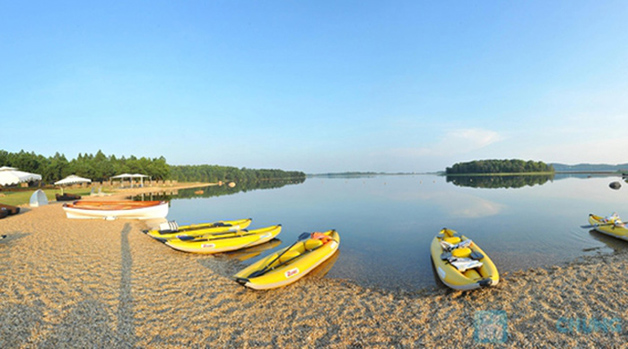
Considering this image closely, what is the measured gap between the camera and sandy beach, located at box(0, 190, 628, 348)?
198 inches

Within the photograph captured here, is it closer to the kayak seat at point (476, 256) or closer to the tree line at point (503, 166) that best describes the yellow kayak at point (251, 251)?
the kayak seat at point (476, 256)

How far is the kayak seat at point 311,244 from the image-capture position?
11109mm

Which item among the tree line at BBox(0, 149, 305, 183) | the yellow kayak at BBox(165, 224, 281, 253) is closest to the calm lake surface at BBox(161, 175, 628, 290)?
the yellow kayak at BBox(165, 224, 281, 253)

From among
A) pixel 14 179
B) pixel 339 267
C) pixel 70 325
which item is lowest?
pixel 339 267

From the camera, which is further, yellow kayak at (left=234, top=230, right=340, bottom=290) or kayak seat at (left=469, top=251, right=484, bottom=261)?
kayak seat at (left=469, top=251, right=484, bottom=261)

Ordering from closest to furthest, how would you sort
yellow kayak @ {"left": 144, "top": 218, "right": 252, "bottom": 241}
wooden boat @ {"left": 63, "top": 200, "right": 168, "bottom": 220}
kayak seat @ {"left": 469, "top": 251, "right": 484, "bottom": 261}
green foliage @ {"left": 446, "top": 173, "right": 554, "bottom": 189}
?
kayak seat @ {"left": 469, "top": 251, "right": 484, "bottom": 261} < yellow kayak @ {"left": 144, "top": 218, "right": 252, "bottom": 241} < wooden boat @ {"left": 63, "top": 200, "right": 168, "bottom": 220} < green foliage @ {"left": 446, "top": 173, "right": 554, "bottom": 189}

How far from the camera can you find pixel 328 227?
18.8 meters

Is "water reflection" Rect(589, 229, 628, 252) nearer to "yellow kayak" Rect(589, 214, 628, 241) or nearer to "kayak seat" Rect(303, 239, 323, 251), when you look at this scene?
"yellow kayak" Rect(589, 214, 628, 241)

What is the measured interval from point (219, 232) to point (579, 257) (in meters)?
15.3

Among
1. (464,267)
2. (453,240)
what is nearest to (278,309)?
(464,267)

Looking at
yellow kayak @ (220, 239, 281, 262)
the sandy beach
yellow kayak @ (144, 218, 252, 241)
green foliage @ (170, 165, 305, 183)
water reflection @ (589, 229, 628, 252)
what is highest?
green foliage @ (170, 165, 305, 183)

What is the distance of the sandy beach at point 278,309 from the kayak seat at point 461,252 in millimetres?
1307

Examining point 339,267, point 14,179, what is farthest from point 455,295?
point 14,179

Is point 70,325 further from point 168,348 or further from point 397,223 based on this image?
point 397,223
